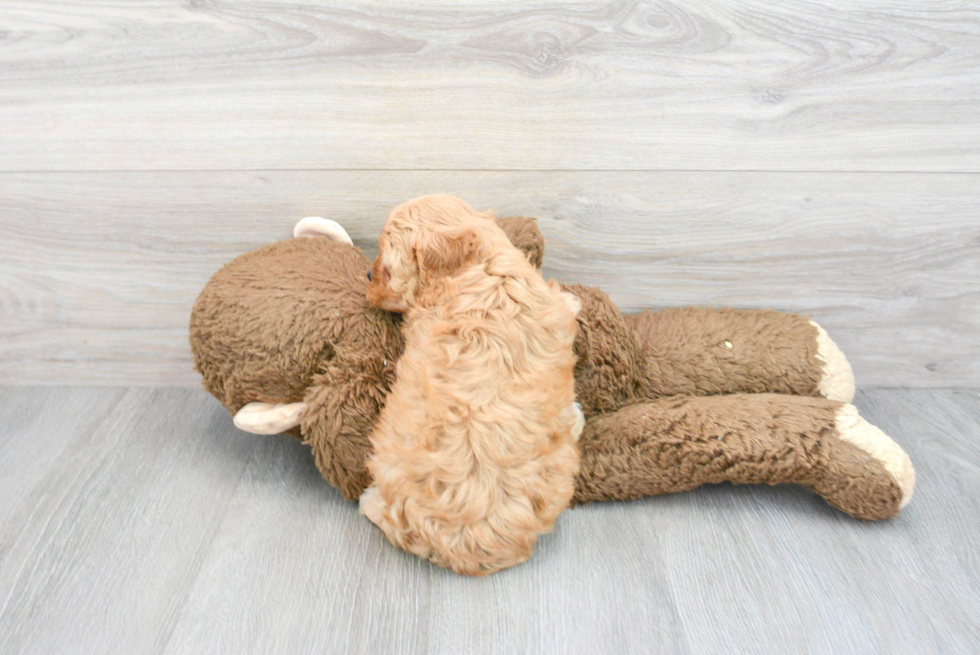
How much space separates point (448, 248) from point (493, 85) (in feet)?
1.09

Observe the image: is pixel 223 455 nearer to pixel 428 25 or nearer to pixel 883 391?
pixel 428 25

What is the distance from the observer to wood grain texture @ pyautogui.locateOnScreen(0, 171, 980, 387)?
105cm

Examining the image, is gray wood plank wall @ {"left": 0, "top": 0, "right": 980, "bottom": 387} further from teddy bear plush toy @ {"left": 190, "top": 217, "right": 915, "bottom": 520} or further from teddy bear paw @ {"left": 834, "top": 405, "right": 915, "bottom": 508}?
teddy bear paw @ {"left": 834, "top": 405, "right": 915, "bottom": 508}

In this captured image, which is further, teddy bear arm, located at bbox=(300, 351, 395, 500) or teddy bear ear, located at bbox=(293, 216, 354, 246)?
teddy bear ear, located at bbox=(293, 216, 354, 246)

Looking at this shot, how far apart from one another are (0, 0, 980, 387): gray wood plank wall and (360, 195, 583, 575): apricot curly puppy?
0.26 meters

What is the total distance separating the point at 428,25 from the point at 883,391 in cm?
102

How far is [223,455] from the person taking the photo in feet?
3.43

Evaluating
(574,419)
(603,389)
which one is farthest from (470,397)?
(603,389)

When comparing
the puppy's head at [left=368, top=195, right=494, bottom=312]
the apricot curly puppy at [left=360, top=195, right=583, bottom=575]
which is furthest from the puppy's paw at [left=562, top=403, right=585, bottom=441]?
the puppy's head at [left=368, top=195, right=494, bottom=312]

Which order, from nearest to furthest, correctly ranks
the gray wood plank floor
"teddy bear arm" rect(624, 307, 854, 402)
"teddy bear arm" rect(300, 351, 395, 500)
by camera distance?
the gray wood plank floor < "teddy bear arm" rect(300, 351, 395, 500) < "teddy bear arm" rect(624, 307, 854, 402)

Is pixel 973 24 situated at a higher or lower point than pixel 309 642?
higher

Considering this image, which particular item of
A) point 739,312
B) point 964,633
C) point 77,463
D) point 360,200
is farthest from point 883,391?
point 77,463

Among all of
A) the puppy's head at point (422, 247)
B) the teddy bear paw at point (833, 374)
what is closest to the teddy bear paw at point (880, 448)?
the teddy bear paw at point (833, 374)

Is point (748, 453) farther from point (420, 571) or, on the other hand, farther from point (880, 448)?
point (420, 571)
